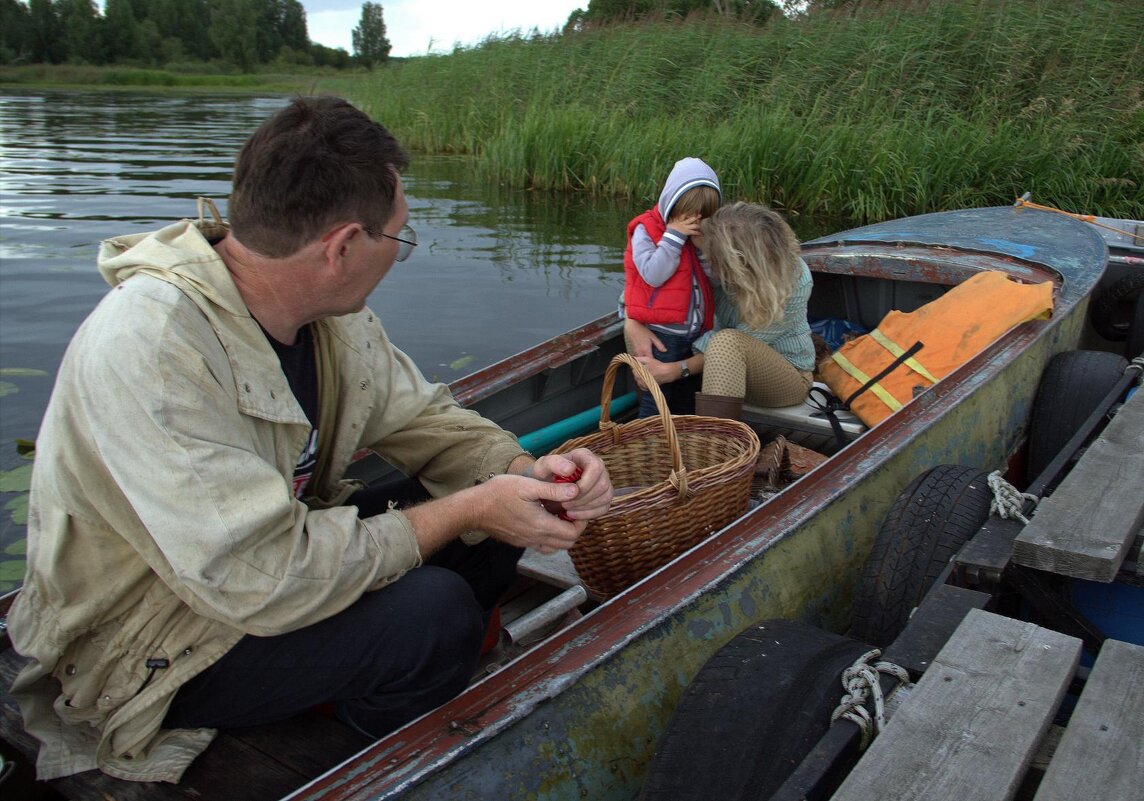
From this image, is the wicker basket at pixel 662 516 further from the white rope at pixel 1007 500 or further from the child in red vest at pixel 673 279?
the child in red vest at pixel 673 279

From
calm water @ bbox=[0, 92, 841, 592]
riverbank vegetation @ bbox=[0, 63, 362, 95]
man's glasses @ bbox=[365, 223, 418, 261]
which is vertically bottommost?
calm water @ bbox=[0, 92, 841, 592]

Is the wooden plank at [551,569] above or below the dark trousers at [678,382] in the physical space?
below

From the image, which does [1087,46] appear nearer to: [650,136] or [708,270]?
[650,136]

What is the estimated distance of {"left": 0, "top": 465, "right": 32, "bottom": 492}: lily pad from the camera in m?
4.64

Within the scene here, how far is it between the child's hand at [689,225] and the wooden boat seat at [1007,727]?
7.26ft

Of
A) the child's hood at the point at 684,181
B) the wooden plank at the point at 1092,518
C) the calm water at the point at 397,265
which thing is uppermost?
the child's hood at the point at 684,181

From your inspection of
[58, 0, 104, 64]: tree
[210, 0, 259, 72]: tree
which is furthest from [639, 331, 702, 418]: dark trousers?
[210, 0, 259, 72]: tree

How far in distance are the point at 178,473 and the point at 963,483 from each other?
195cm

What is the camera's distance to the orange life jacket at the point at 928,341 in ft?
11.7

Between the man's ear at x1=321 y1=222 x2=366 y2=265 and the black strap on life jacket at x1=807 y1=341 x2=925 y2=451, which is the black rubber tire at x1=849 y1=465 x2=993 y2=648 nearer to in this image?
the black strap on life jacket at x1=807 y1=341 x2=925 y2=451

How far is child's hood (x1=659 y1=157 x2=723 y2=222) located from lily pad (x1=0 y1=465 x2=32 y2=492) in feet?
11.3

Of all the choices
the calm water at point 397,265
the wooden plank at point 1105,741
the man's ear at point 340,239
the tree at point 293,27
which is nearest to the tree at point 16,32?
the tree at point 293,27

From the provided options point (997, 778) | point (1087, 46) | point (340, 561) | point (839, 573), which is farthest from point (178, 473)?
point (1087, 46)

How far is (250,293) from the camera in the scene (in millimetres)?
1753
